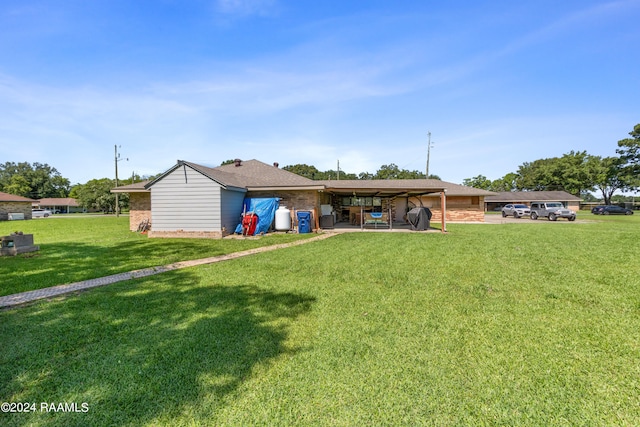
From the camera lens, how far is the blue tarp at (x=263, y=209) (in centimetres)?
1335

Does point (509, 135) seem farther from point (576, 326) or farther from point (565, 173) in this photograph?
point (565, 173)

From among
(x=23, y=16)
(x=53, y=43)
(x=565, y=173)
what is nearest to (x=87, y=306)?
(x=23, y=16)

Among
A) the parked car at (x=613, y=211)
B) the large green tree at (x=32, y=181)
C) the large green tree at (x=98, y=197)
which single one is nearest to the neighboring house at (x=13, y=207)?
the large green tree at (x=98, y=197)

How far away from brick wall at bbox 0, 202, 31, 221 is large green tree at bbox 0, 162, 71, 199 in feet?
110

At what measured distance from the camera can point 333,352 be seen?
2707mm

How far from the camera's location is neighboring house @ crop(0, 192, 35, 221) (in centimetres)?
2802

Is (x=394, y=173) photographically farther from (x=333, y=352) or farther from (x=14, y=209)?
(x=333, y=352)

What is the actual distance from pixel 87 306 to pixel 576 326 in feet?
21.4

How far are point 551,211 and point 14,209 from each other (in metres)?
53.5

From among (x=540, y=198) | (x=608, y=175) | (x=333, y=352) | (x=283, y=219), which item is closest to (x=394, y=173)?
(x=540, y=198)

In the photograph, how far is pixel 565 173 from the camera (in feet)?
151

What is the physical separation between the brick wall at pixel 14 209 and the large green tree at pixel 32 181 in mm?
33518

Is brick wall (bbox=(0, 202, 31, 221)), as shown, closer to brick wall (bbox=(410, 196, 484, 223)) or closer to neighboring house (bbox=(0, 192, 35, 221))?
neighboring house (bbox=(0, 192, 35, 221))

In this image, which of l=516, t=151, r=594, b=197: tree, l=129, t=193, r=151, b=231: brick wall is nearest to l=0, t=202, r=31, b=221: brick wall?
l=129, t=193, r=151, b=231: brick wall
